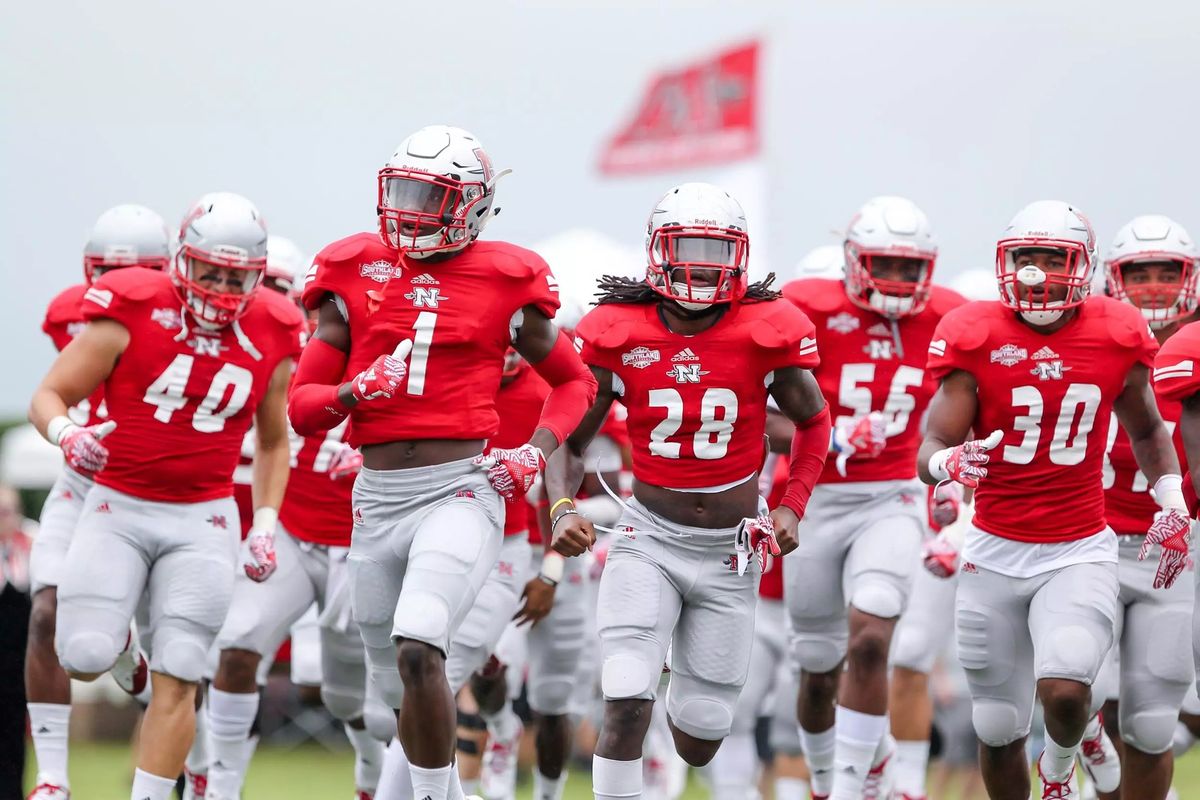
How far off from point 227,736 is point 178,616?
90 centimetres

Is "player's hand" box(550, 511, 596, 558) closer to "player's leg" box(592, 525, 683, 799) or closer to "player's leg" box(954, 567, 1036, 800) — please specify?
"player's leg" box(592, 525, 683, 799)

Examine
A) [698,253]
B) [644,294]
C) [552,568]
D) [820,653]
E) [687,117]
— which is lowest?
[820,653]

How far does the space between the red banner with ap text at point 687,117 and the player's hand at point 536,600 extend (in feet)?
31.6

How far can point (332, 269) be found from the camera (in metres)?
5.29

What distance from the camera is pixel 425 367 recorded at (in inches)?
207

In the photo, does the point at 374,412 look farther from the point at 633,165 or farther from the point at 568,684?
the point at 633,165

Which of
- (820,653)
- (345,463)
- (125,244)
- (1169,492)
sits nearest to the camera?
(1169,492)

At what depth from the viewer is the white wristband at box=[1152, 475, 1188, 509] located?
5508mm

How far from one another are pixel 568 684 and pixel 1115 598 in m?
2.52

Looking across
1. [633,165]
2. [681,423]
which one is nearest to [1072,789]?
[681,423]

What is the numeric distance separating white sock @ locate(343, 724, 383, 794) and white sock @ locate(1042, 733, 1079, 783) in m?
2.65

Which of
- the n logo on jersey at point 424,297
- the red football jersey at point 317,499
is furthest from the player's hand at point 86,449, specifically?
the red football jersey at point 317,499

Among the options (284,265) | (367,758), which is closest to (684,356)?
(367,758)

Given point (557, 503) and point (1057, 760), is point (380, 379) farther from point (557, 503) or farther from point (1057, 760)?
point (1057, 760)
